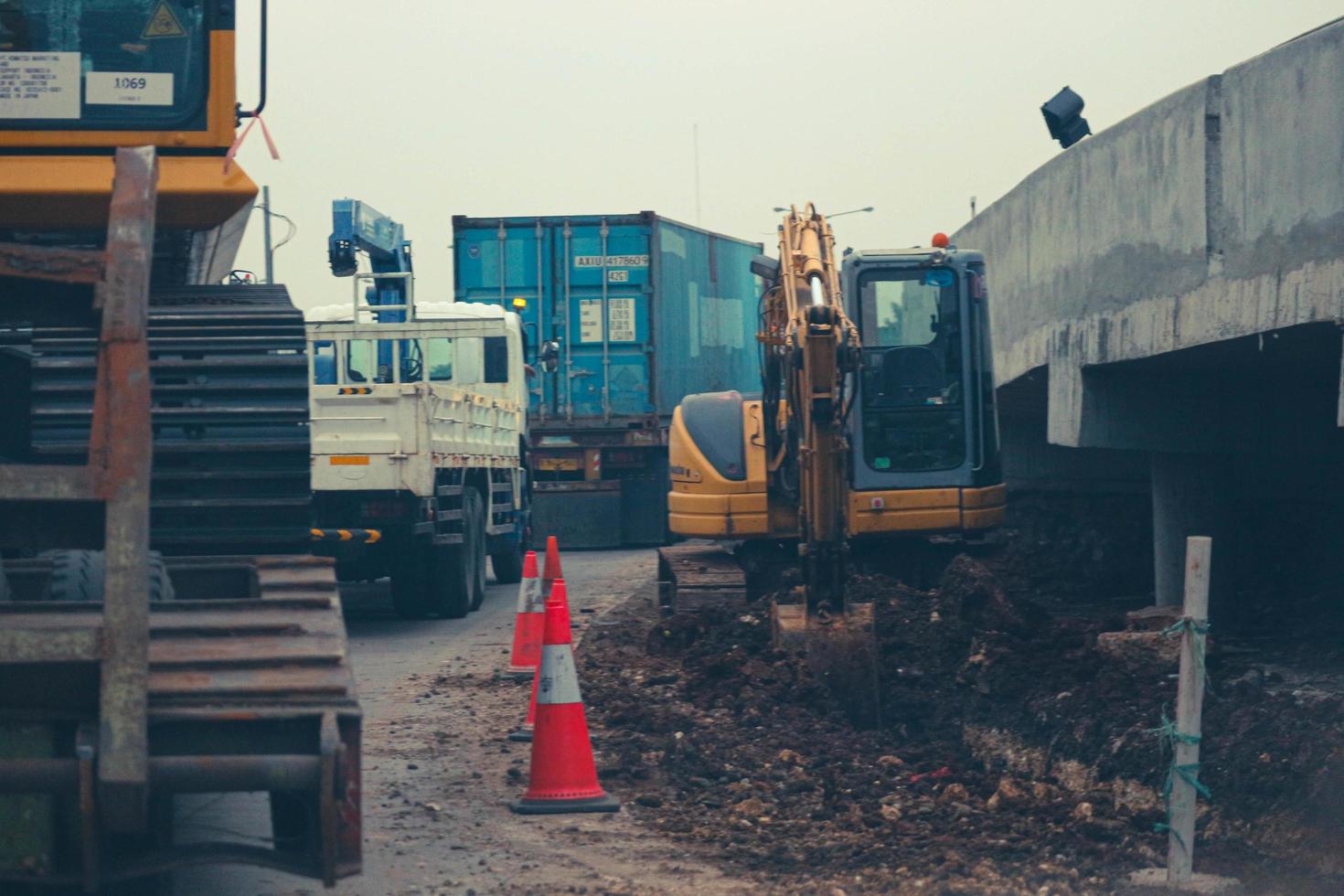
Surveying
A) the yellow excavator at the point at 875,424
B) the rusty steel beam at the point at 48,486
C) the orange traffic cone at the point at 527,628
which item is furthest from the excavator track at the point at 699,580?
the rusty steel beam at the point at 48,486

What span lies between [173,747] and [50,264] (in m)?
1.22

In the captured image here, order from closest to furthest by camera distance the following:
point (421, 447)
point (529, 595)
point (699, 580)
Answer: point (529, 595) → point (699, 580) → point (421, 447)

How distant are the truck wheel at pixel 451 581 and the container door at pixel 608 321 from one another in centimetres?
809

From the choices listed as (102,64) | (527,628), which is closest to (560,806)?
(102,64)

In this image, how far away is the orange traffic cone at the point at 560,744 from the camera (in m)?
7.45

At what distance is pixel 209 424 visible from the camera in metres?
7.48

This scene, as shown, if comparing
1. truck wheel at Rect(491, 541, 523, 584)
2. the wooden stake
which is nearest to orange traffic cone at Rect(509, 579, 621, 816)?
the wooden stake

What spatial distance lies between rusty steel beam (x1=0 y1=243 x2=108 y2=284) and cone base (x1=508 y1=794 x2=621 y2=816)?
12.4 feet

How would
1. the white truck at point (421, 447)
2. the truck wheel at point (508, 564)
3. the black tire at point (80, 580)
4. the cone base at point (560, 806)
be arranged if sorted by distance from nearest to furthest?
the black tire at point (80, 580)
the cone base at point (560, 806)
the white truck at point (421, 447)
the truck wheel at point (508, 564)

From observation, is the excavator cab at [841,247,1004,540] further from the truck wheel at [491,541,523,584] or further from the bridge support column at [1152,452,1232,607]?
the truck wheel at [491,541,523,584]

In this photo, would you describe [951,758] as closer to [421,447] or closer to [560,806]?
[560,806]

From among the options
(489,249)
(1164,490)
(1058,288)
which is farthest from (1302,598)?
(489,249)

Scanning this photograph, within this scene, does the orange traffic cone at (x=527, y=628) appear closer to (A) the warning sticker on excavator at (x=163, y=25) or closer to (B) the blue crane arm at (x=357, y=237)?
(A) the warning sticker on excavator at (x=163, y=25)

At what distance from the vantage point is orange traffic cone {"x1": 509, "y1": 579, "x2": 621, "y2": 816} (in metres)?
7.45
